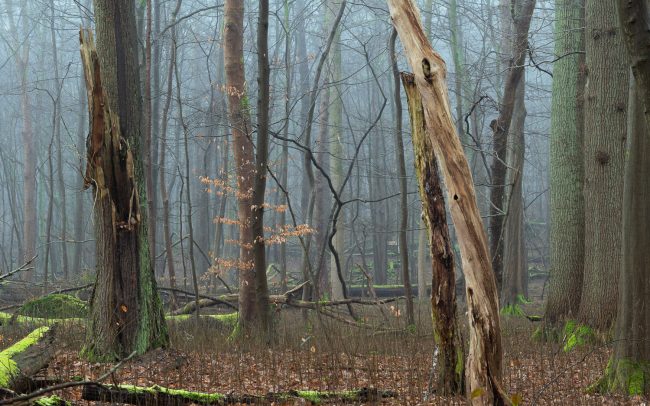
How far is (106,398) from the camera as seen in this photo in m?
5.30

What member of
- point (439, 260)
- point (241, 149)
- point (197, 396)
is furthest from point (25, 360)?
point (241, 149)

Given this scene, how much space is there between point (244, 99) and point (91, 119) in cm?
447

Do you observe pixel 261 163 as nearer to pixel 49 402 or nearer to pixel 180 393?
pixel 180 393

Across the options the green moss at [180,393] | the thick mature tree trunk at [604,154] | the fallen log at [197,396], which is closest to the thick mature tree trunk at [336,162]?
the thick mature tree trunk at [604,154]

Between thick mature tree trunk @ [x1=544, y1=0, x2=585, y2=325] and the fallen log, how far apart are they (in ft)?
17.5

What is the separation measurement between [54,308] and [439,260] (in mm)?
8989

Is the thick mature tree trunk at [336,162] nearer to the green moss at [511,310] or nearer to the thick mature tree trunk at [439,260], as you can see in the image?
the green moss at [511,310]

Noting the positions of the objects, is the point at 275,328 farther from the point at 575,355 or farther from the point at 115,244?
the point at 575,355

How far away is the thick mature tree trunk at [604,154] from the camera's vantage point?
8898 millimetres

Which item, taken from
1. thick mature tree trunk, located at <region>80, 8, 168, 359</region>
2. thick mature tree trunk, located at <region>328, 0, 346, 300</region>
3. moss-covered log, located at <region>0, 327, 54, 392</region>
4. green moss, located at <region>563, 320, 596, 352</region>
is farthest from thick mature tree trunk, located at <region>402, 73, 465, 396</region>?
thick mature tree trunk, located at <region>328, 0, 346, 300</region>

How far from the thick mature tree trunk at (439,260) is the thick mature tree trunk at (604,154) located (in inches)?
145

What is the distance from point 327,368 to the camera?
7285 millimetres

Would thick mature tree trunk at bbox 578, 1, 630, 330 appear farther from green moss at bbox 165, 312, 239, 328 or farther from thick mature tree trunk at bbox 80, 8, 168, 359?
green moss at bbox 165, 312, 239, 328

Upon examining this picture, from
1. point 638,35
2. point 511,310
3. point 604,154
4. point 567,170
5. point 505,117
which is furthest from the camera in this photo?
point 511,310
